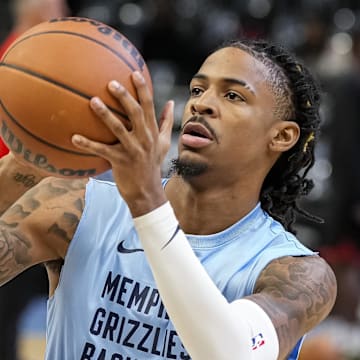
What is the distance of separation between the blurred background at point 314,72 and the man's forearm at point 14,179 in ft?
8.25

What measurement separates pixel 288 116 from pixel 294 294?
767mm

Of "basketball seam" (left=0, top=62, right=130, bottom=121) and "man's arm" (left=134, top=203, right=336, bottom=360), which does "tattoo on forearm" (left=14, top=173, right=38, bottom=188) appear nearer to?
"basketball seam" (left=0, top=62, right=130, bottom=121)

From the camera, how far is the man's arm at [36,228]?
3230mm

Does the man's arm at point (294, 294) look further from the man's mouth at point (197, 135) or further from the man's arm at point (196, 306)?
the man's mouth at point (197, 135)

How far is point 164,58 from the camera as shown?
9.48 m

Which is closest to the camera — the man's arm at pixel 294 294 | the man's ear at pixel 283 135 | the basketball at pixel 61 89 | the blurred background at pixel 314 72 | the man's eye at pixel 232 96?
the basketball at pixel 61 89

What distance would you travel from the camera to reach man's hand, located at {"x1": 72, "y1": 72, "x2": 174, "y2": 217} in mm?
2559

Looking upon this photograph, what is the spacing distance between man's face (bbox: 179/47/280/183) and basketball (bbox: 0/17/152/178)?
463 millimetres

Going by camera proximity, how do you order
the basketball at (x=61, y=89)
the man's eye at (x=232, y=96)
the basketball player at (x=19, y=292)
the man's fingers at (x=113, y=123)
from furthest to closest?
the basketball player at (x=19, y=292)
the man's eye at (x=232, y=96)
the basketball at (x=61, y=89)
the man's fingers at (x=113, y=123)

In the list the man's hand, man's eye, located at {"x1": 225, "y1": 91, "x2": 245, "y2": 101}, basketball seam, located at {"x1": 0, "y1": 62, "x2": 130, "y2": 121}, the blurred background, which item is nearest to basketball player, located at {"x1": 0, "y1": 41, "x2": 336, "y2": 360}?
man's eye, located at {"x1": 225, "y1": 91, "x2": 245, "y2": 101}

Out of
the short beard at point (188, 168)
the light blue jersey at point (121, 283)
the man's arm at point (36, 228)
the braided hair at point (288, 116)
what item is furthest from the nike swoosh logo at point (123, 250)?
the braided hair at point (288, 116)

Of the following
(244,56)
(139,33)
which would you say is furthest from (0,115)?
(139,33)

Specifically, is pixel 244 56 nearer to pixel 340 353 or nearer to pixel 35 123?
pixel 35 123

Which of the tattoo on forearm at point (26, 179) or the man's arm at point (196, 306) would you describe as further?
the tattoo on forearm at point (26, 179)
